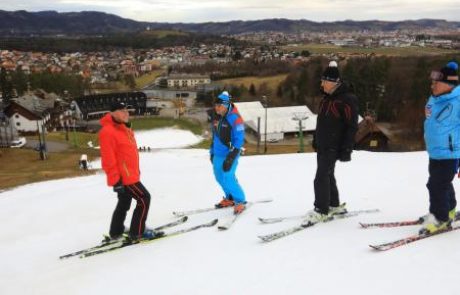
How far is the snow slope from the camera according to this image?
357 centimetres

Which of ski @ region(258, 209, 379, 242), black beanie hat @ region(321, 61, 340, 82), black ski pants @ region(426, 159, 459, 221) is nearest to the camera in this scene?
black ski pants @ region(426, 159, 459, 221)

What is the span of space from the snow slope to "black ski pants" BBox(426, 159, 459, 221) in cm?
29

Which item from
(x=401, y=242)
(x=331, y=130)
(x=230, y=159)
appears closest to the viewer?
(x=401, y=242)

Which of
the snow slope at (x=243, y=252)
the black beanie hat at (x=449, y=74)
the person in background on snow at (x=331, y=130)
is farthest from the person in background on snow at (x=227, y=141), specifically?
the black beanie hat at (x=449, y=74)

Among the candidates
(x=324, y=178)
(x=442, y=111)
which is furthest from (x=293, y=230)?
(x=442, y=111)

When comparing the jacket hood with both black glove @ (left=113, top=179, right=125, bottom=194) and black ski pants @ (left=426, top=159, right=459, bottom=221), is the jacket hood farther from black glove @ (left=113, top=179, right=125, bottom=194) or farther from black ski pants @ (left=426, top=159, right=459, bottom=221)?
black glove @ (left=113, top=179, right=125, bottom=194)

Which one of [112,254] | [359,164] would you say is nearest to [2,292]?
[112,254]

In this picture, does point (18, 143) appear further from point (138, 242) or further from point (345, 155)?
point (345, 155)

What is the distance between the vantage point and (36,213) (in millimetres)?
7406

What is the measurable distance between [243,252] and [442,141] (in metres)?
2.26

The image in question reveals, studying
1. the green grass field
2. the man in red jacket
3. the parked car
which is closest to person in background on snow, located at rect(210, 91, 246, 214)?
the man in red jacket

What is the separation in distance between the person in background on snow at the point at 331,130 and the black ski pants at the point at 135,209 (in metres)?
1.96

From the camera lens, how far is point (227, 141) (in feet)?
19.3

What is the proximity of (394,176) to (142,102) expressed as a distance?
77377mm
